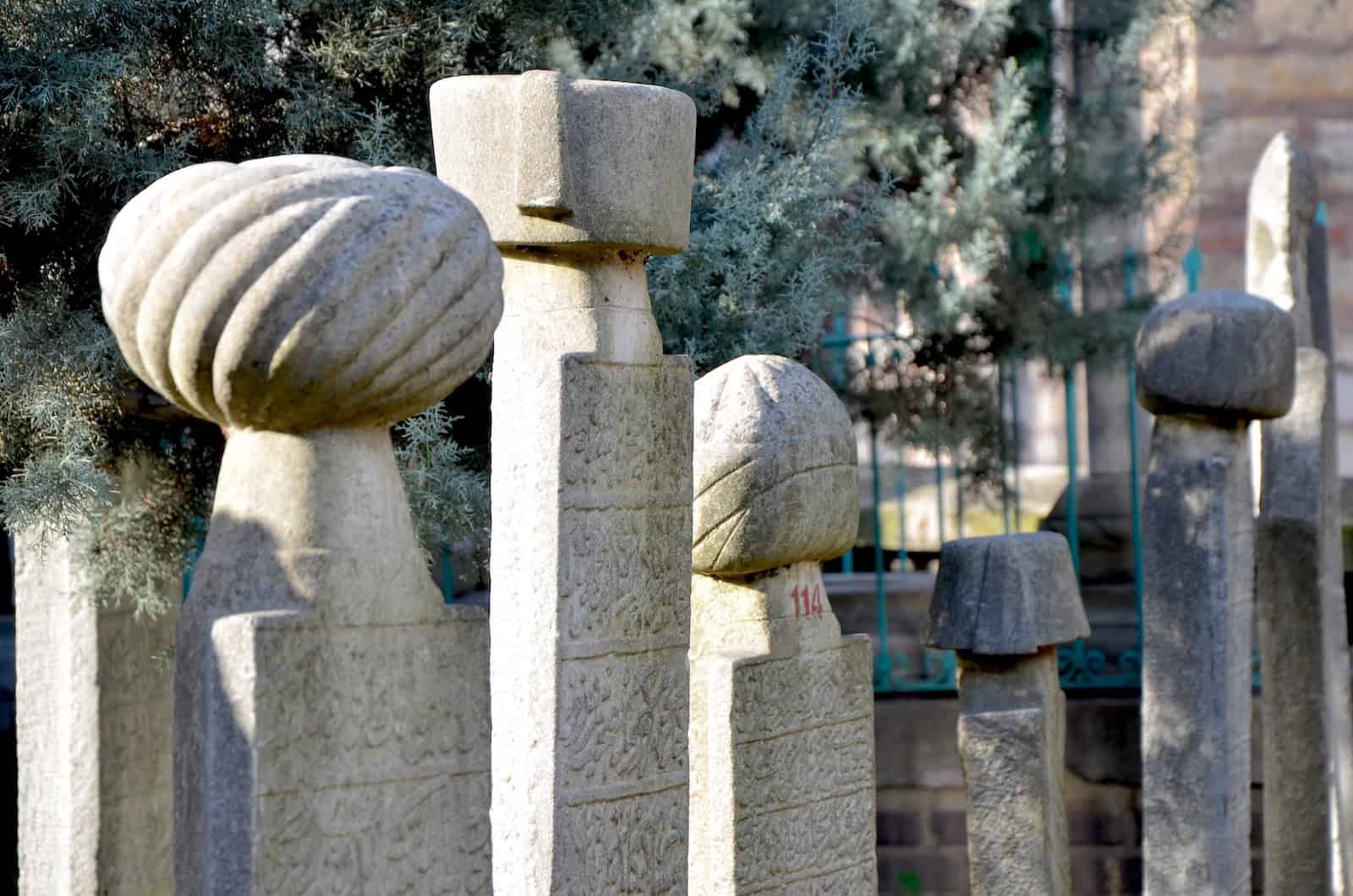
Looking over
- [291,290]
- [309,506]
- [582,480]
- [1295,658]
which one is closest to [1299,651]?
[1295,658]

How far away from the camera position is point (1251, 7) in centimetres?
877

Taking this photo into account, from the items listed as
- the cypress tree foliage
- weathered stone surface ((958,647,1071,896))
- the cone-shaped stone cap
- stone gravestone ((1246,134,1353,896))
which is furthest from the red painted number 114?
stone gravestone ((1246,134,1353,896))

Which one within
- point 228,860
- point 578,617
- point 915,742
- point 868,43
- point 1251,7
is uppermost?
point 1251,7

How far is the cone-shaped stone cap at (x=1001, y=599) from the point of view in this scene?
15.6 feet

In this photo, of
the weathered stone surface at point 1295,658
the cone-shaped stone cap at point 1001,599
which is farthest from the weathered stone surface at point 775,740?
the weathered stone surface at point 1295,658

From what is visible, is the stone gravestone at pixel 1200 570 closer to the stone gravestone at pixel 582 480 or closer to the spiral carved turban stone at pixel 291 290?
the stone gravestone at pixel 582 480

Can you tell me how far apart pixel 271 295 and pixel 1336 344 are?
7314 mm

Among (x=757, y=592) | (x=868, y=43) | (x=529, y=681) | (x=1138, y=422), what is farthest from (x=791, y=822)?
(x=1138, y=422)

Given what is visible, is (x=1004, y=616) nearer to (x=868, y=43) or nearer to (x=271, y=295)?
(x=868, y=43)

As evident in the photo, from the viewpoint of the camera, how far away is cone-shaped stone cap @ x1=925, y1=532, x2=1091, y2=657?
4.76 m

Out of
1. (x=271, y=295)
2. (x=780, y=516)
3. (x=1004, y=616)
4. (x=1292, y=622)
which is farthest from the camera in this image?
(x=1292, y=622)

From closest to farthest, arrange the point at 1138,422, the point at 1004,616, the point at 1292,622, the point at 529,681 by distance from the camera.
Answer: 1. the point at 529,681
2. the point at 1004,616
3. the point at 1292,622
4. the point at 1138,422

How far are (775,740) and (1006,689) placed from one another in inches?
39.6

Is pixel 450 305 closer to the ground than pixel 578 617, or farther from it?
farther from it
